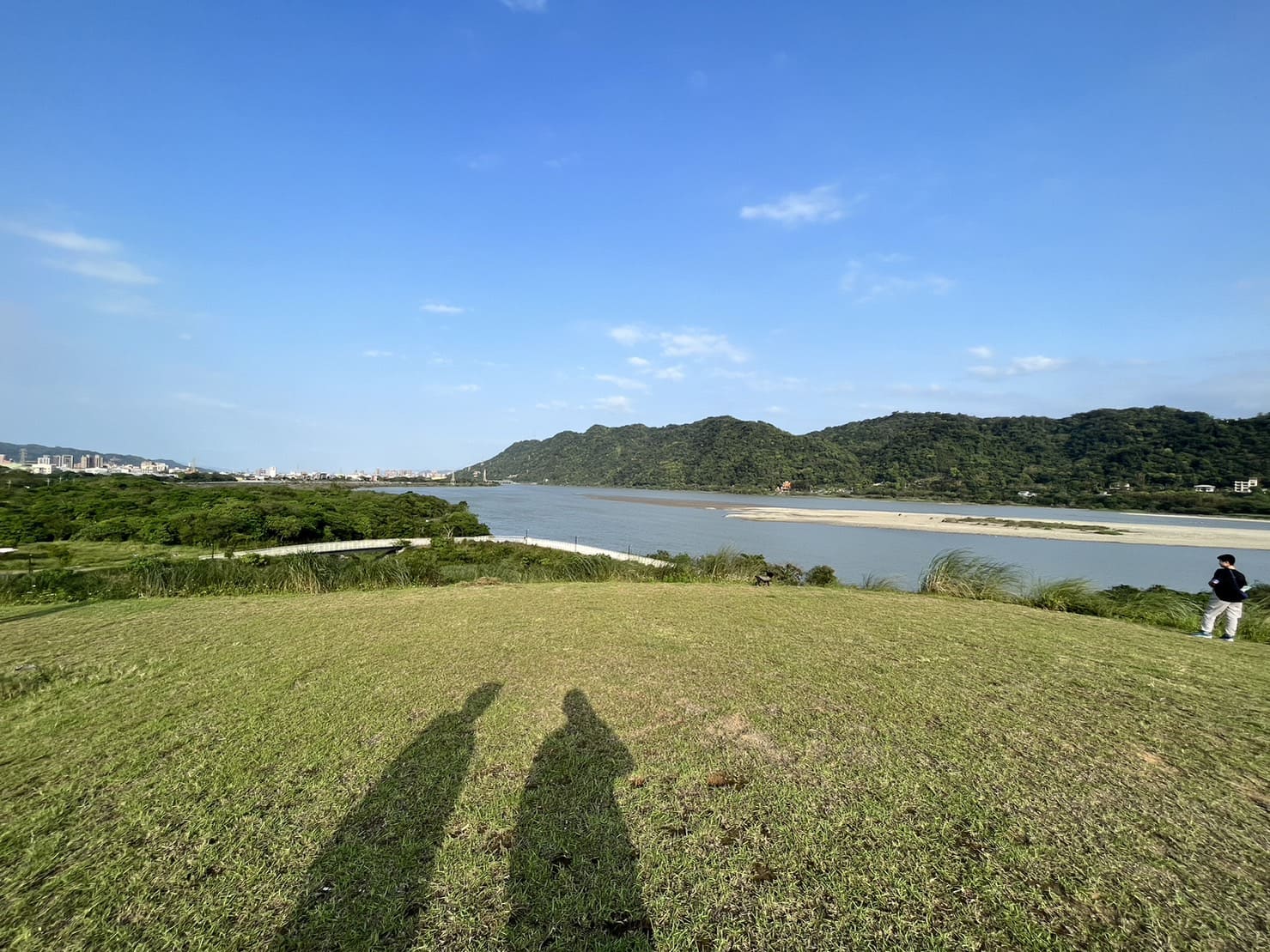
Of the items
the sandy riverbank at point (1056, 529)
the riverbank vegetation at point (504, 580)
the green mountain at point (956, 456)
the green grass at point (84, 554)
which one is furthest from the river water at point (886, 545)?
the green grass at point (84, 554)

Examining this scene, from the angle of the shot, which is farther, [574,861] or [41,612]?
[41,612]

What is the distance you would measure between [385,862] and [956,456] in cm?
11566

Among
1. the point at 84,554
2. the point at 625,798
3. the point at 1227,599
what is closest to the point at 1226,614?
the point at 1227,599

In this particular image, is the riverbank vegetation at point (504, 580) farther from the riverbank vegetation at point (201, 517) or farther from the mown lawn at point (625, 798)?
the riverbank vegetation at point (201, 517)

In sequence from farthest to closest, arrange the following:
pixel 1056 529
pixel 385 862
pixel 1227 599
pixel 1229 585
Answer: pixel 1056 529 → pixel 1227 599 → pixel 1229 585 → pixel 385 862

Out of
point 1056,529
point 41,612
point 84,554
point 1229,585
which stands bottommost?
point 1056,529

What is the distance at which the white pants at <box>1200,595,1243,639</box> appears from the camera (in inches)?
262

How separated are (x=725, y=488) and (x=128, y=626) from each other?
115 m

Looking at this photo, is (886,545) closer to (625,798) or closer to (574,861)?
(625,798)

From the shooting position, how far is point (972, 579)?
10062 millimetres

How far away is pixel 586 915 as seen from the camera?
195 cm

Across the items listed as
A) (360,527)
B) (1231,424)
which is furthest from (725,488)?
(360,527)

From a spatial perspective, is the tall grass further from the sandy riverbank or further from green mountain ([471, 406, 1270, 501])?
green mountain ([471, 406, 1270, 501])

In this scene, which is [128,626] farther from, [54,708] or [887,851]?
[887,851]
